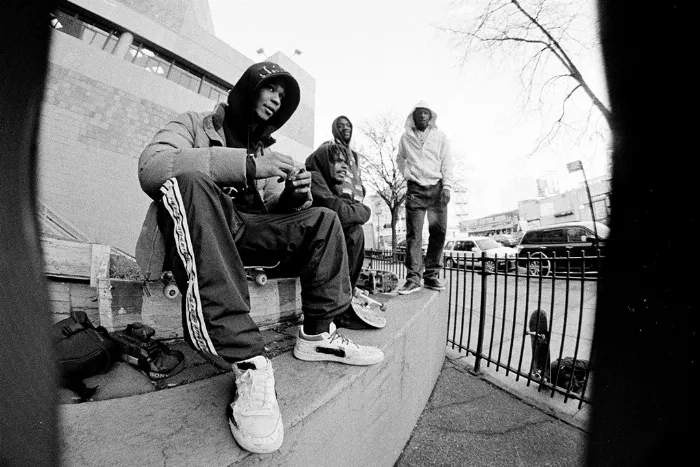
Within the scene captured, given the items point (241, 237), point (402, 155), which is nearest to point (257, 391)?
point (241, 237)

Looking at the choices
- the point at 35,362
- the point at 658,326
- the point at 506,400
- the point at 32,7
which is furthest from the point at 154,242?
the point at 506,400

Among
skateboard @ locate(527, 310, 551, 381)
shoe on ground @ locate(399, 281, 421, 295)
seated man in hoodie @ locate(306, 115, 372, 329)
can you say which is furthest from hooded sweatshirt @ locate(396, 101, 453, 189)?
skateboard @ locate(527, 310, 551, 381)

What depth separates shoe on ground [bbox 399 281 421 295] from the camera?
3215mm

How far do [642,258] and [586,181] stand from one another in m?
0.27

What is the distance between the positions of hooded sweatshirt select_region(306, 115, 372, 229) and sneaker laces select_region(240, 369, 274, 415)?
1664mm

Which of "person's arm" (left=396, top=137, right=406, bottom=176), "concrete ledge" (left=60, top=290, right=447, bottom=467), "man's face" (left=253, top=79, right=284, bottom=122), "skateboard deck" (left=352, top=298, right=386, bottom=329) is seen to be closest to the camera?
"concrete ledge" (left=60, top=290, right=447, bottom=467)

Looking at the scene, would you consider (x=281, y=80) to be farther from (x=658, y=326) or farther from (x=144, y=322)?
(x=658, y=326)

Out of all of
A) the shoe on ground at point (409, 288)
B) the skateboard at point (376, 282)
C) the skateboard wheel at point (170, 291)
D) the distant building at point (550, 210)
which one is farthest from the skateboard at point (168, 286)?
the distant building at point (550, 210)

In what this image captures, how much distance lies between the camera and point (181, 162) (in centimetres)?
129

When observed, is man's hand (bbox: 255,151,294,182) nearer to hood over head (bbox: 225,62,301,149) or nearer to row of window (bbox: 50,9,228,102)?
hood over head (bbox: 225,62,301,149)

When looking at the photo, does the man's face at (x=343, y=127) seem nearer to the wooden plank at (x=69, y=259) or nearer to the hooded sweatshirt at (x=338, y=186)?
the hooded sweatshirt at (x=338, y=186)

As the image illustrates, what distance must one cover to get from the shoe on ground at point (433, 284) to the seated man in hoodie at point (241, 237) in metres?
2.13

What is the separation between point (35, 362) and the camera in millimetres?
509

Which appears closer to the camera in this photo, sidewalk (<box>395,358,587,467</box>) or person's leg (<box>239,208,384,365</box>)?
person's leg (<box>239,208,384,365</box>)
